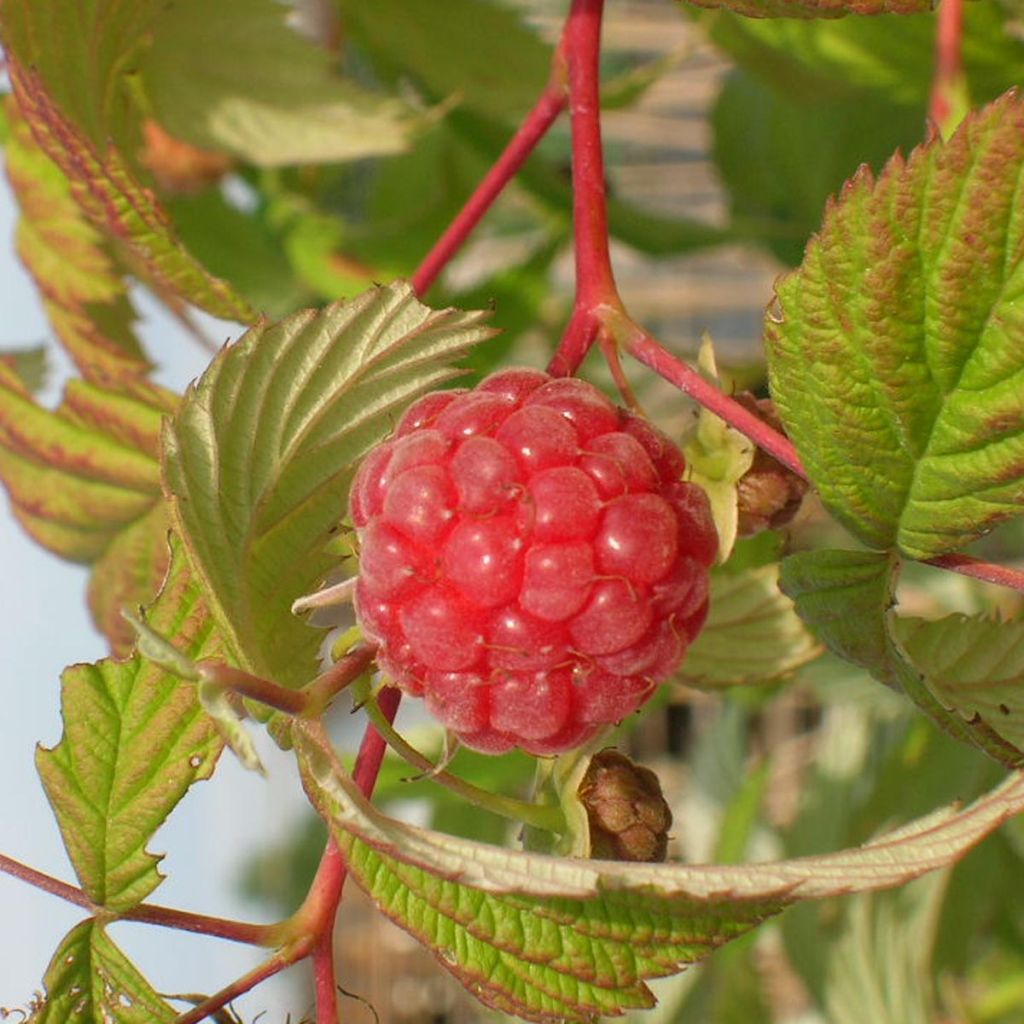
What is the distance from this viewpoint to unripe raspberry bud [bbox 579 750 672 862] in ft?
1.60

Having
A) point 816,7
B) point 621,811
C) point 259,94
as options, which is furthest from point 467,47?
point 621,811

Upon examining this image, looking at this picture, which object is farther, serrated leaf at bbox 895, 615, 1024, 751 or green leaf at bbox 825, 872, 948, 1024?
green leaf at bbox 825, 872, 948, 1024

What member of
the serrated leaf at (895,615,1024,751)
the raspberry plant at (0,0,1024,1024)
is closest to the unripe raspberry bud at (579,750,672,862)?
the raspberry plant at (0,0,1024,1024)

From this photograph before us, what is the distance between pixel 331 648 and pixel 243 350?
0.34 ft

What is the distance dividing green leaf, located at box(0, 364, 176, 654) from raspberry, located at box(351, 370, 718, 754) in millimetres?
269

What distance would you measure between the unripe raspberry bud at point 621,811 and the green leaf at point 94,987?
0.16 metres

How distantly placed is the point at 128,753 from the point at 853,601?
0.84 feet

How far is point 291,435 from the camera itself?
49cm

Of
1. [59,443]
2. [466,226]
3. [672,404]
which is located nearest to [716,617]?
[466,226]

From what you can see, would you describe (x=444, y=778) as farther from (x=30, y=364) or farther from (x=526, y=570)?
(x=30, y=364)

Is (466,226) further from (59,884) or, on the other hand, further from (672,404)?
(672,404)

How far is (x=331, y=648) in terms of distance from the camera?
487mm

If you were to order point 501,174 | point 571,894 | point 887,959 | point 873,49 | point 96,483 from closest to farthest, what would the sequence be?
point 571,894, point 501,174, point 96,483, point 873,49, point 887,959

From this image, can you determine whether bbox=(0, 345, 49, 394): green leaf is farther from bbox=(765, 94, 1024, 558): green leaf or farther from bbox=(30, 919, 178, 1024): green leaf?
bbox=(765, 94, 1024, 558): green leaf
